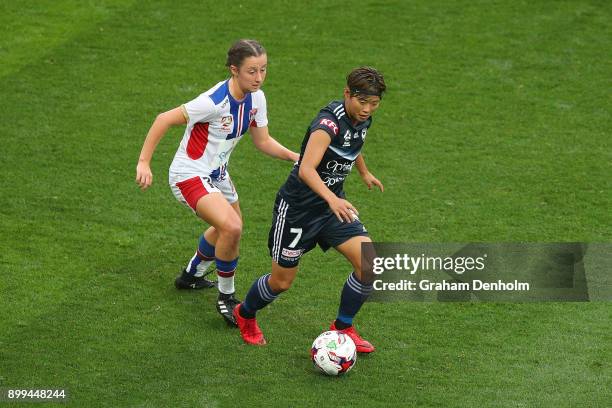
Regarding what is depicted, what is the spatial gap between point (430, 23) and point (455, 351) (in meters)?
7.01

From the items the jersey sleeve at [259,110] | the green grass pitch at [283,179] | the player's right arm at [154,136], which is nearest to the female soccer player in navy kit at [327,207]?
the green grass pitch at [283,179]

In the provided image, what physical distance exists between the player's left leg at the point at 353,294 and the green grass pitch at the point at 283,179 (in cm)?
22

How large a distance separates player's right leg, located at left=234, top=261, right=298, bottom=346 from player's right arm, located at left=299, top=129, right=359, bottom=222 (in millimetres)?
756

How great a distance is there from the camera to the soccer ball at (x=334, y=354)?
732 cm

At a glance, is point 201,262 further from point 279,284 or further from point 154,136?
point 154,136

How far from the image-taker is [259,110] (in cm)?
813

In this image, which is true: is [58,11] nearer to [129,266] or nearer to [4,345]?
[129,266]

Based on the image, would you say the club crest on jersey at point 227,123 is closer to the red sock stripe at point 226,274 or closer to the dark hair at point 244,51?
the dark hair at point 244,51

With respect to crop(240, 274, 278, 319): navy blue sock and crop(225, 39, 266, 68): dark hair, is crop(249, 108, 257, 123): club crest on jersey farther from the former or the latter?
crop(240, 274, 278, 319): navy blue sock

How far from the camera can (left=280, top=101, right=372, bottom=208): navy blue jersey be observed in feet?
23.7

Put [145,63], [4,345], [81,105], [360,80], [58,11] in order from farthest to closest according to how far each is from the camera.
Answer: [58,11] → [145,63] → [81,105] → [4,345] → [360,80]

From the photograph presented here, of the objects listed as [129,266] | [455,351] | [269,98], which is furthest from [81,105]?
[455,351]

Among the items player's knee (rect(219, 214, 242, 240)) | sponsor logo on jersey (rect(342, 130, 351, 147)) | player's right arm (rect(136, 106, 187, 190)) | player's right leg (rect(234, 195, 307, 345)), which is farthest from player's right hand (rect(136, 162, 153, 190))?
sponsor logo on jersey (rect(342, 130, 351, 147))

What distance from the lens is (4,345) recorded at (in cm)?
764
